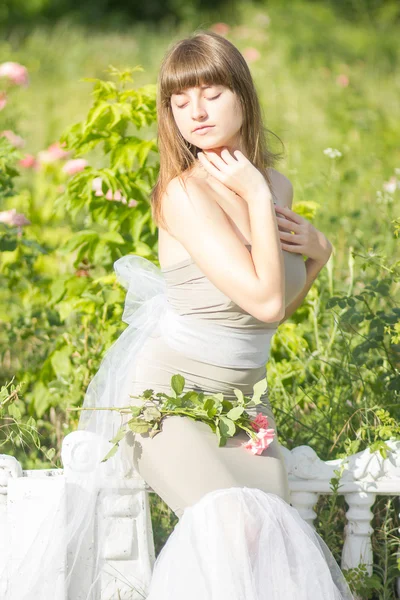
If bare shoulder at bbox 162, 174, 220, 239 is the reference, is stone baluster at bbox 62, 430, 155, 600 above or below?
below

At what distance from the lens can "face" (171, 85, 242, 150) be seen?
6.56ft

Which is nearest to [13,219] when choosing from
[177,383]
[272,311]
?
[177,383]

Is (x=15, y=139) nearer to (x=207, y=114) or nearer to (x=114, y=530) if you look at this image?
(x=207, y=114)

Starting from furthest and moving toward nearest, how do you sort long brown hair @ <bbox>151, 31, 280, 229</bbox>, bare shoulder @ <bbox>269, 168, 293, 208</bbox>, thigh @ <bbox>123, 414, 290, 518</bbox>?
bare shoulder @ <bbox>269, 168, 293, 208</bbox>
long brown hair @ <bbox>151, 31, 280, 229</bbox>
thigh @ <bbox>123, 414, 290, 518</bbox>

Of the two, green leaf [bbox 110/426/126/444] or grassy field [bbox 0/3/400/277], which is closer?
green leaf [bbox 110/426/126/444]

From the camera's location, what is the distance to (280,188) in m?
2.34

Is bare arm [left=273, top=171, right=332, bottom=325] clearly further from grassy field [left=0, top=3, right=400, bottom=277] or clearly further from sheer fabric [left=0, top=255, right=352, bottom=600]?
grassy field [left=0, top=3, right=400, bottom=277]

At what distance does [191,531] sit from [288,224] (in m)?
0.85

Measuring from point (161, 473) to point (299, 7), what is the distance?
10.1 meters

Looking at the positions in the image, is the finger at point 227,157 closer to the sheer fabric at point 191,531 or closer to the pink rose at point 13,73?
the sheer fabric at point 191,531

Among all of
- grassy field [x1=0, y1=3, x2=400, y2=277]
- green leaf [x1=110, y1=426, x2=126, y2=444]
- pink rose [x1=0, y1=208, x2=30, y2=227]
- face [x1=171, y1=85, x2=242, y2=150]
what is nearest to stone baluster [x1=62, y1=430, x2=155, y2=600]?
green leaf [x1=110, y1=426, x2=126, y2=444]

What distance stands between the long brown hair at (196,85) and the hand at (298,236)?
0.14 meters

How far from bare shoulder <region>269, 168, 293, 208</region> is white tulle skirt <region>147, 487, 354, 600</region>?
0.84 metres

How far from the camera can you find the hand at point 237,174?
1.96 m
